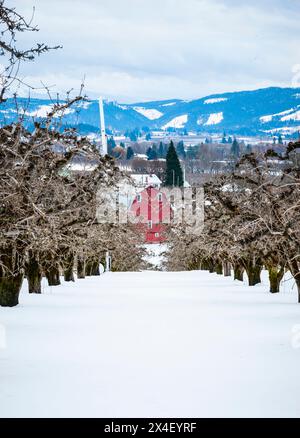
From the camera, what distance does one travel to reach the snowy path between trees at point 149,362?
8336 mm

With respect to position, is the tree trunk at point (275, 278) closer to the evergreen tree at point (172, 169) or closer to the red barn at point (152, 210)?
the red barn at point (152, 210)

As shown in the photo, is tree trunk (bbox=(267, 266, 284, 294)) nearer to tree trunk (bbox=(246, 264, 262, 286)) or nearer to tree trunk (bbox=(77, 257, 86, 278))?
tree trunk (bbox=(246, 264, 262, 286))

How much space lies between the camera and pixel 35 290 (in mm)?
28469

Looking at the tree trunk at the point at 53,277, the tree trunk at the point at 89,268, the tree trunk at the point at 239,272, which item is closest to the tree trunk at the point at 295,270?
the tree trunk at the point at 53,277

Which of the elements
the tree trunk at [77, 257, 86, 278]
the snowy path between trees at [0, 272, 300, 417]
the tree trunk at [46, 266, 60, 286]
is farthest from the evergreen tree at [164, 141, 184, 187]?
the snowy path between trees at [0, 272, 300, 417]

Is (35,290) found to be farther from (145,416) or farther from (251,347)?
(145,416)

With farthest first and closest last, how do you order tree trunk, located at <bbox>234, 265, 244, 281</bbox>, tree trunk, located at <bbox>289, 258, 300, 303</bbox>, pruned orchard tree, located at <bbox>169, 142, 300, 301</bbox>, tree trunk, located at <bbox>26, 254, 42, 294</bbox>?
1. tree trunk, located at <bbox>234, 265, 244, 281</bbox>
2. tree trunk, located at <bbox>26, 254, 42, 294</bbox>
3. tree trunk, located at <bbox>289, 258, 300, 303</bbox>
4. pruned orchard tree, located at <bbox>169, 142, 300, 301</bbox>

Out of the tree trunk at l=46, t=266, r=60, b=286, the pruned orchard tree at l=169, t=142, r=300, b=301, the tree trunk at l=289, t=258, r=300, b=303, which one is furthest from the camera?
the tree trunk at l=46, t=266, r=60, b=286

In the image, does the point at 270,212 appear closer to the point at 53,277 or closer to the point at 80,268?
the point at 53,277

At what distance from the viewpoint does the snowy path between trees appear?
Answer: 8.34 metres

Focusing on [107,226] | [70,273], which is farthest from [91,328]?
[107,226]

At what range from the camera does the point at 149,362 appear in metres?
11.4

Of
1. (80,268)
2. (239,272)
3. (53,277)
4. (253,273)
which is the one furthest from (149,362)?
(80,268)

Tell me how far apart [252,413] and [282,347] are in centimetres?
538
